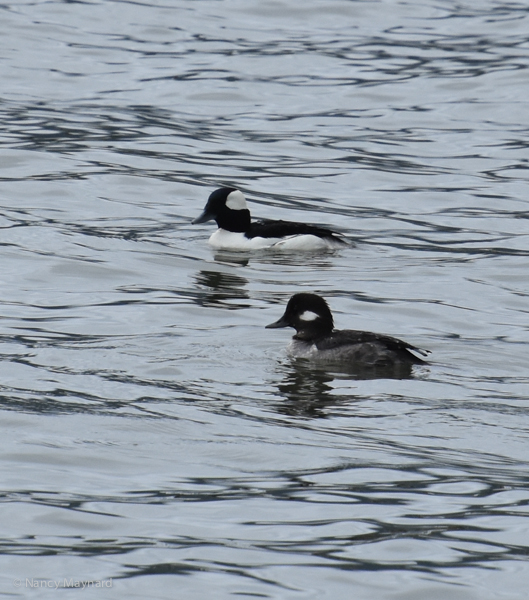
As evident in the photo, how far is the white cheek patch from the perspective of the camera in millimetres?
10875

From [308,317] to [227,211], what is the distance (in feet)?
17.6

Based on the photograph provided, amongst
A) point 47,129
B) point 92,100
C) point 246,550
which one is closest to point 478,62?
point 92,100

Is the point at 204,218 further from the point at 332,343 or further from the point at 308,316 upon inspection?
the point at 332,343

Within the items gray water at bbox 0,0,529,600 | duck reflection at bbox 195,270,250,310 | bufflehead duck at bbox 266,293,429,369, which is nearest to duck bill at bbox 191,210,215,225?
gray water at bbox 0,0,529,600

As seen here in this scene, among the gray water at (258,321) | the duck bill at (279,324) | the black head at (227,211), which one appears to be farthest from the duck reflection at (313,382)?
the black head at (227,211)

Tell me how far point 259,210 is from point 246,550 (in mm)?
11786

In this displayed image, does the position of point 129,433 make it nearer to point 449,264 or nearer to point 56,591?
point 56,591

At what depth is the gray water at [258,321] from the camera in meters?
6.62

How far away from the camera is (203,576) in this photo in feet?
20.5

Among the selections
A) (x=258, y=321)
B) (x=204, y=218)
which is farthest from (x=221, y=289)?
(x=204, y=218)

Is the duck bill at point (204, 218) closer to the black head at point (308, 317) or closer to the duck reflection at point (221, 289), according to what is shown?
the duck reflection at point (221, 289)

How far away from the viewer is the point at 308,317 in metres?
10.9

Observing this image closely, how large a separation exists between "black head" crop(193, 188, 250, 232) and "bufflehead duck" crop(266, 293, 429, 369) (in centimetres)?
504

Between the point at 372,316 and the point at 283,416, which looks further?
the point at 372,316
